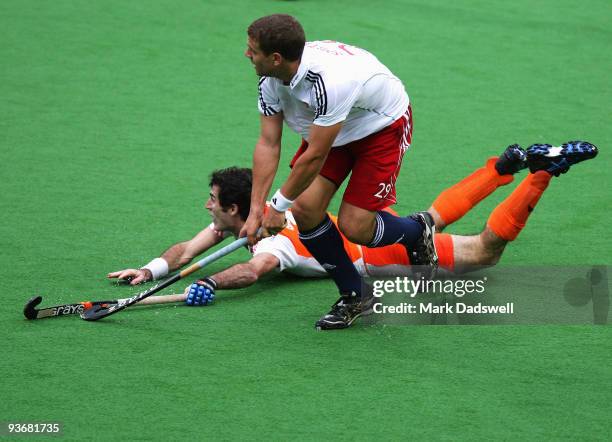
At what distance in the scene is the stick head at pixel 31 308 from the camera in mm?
4531

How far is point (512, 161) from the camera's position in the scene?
5285 mm

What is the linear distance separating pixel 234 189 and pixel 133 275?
68cm

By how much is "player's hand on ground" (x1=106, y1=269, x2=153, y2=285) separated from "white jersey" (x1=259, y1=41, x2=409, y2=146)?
1.19 metres

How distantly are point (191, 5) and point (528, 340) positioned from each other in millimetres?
7055

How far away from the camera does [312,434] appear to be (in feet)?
11.8

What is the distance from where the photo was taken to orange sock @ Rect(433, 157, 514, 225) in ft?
17.6

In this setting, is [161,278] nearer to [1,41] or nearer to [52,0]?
[1,41]

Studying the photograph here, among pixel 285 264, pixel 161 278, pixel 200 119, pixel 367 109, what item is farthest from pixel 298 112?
pixel 200 119

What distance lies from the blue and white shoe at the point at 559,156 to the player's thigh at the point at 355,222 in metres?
1.02

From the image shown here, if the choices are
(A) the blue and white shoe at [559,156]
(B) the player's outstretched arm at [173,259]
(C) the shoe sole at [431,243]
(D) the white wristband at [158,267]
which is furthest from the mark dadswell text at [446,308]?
(D) the white wristband at [158,267]

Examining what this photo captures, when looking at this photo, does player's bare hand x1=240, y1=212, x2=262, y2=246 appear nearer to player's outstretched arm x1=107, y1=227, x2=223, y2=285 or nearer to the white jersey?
the white jersey

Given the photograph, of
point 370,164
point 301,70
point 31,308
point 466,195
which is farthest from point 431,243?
point 31,308

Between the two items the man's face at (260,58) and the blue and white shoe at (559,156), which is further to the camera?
the blue and white shoe at (559,156)

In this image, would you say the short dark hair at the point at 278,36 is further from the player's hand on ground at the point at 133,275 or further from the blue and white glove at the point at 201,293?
the player's hand on ground at the point at 133,275
